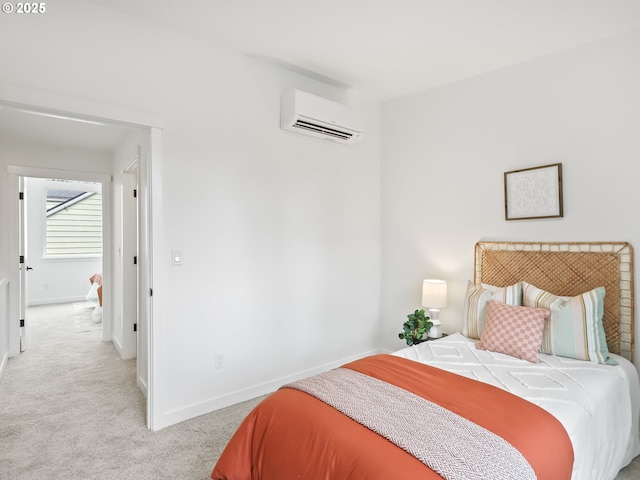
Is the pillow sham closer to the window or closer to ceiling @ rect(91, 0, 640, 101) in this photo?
ceiling @ rect(91, 0, 640, 101)

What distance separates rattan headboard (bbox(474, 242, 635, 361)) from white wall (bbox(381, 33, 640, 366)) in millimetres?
86

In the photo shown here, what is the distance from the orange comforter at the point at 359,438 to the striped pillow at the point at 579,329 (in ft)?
2.63

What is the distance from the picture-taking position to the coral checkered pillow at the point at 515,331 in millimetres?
2219

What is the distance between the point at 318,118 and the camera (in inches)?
118

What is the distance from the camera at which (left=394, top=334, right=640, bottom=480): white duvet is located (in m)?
1.63

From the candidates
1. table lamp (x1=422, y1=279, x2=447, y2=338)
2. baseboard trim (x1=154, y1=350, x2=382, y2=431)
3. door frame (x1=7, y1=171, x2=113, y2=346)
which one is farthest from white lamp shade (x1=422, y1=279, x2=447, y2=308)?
door frame (x1=7, y1=171, x2=113, y2=346)

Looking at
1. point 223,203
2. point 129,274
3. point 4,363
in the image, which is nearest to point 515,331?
point 223,203

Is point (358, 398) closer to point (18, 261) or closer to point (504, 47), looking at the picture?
point (504, 47)

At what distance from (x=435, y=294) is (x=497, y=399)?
149 centimetres

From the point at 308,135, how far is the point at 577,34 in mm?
2060

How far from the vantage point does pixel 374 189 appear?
12.5 feet

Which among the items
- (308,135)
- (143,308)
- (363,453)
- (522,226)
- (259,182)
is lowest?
(363,453)

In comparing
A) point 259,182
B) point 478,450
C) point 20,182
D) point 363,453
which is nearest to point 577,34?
point 259,182

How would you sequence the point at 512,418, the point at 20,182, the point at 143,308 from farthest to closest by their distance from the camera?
the point at 20,182, the point at 143,308, the point at 512,418
